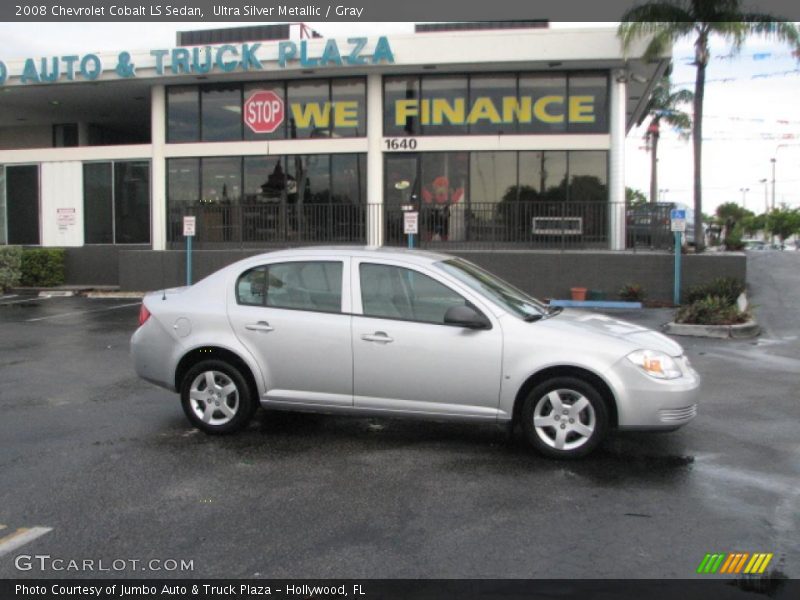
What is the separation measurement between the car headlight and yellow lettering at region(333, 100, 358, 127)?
644 inches

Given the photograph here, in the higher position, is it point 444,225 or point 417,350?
point 444,225

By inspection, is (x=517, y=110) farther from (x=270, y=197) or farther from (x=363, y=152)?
(x=270, y=197)

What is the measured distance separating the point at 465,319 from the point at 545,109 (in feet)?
50.4

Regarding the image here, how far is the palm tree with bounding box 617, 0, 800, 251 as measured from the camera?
1789cm

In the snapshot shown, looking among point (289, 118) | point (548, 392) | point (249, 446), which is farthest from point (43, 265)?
point (548, 392)

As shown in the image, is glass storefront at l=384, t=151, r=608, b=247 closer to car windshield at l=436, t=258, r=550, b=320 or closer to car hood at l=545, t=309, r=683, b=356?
car windshield at l=436, t=258, r=550, b=320

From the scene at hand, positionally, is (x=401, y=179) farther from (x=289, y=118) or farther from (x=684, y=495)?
(x=684, y=495)

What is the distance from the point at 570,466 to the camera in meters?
5.62

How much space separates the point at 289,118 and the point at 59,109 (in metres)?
9.52

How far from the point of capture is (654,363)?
569 centimetres

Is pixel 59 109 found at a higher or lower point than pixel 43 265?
Answer: higher

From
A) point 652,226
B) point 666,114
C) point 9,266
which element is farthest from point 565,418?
point 666,114

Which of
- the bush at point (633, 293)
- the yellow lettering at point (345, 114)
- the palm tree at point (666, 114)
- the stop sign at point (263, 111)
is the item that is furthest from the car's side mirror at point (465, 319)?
the palm tree at point (666, 114)
